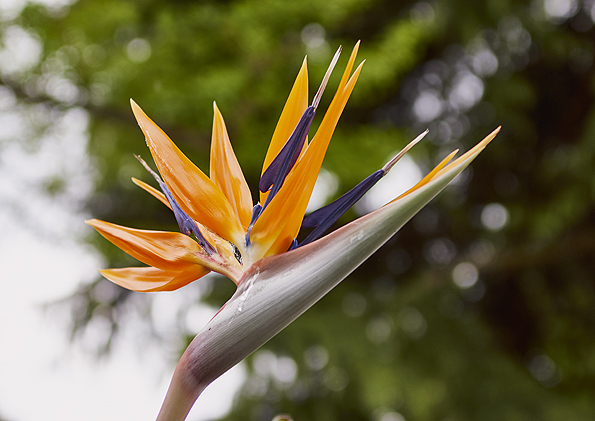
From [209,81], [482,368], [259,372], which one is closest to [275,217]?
[209,81]

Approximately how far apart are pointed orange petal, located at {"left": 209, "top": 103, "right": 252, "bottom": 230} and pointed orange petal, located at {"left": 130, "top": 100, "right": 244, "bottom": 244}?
0.07ft

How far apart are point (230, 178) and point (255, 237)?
2.9 inches

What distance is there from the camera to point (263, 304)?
0.25 metres

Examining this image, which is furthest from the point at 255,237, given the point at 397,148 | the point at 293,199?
the point at 397,148

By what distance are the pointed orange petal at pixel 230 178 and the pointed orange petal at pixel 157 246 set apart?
0.05m

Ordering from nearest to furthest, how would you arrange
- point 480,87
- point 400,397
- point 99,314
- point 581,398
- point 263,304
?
point 263,304, point 400,397, point 581,398, point 480,87, point 99,314

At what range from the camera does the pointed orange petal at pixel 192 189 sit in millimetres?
319

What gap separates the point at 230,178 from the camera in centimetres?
36

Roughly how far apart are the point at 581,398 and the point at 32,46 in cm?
203

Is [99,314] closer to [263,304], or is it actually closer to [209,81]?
[209,81]

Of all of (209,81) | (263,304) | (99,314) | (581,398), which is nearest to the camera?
(263,304)

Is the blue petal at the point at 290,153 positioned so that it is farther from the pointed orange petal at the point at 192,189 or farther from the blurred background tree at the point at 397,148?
the blurred background tree at the point at 397,148

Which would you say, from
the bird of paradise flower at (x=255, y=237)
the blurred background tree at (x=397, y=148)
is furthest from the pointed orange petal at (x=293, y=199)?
the blurred background tree at (x=397, y=148)

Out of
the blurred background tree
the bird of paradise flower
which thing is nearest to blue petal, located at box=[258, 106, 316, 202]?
the bird of paradise flower
